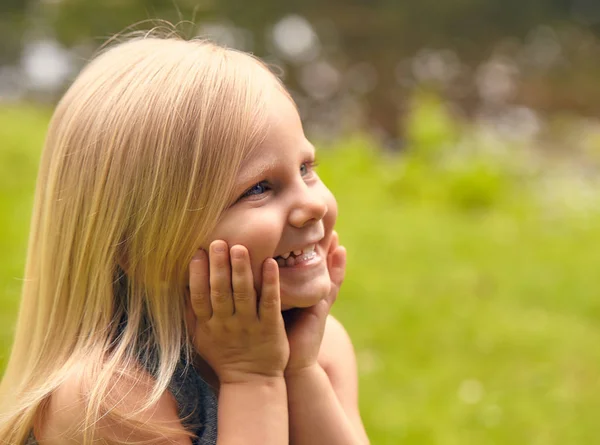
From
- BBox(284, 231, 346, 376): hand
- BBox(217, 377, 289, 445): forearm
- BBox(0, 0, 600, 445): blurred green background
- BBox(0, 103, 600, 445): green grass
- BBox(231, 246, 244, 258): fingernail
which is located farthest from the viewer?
BBox(0, 0, 600, 445): blurred green background

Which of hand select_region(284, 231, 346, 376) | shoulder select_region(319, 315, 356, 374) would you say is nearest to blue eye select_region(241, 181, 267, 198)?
hand select_region(284, 231, 346, 376)

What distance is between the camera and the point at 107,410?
1721mm

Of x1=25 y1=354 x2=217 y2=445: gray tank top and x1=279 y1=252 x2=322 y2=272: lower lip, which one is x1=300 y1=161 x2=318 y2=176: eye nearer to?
x1=279 y1=252 x2=322 y2=272: lower lip

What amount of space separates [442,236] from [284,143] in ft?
13.3

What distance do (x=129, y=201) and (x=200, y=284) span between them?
A: 0.22 meters

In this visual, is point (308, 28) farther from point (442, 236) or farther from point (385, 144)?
point (442, 236)

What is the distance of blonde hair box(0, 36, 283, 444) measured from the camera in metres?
1.68

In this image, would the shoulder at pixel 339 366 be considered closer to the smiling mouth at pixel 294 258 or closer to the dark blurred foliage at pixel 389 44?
the smiling mouth at pixel 294 258

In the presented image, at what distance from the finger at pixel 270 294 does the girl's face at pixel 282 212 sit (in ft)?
0.09

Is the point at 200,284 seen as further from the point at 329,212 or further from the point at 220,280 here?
the point at 329,212

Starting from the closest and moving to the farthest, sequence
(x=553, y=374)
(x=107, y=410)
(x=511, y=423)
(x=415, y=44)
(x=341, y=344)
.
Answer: (x=107, y=410) → (x=341, y=344) → (x=511, y=423) → (x=553, y=374) → (x=415, y=44)

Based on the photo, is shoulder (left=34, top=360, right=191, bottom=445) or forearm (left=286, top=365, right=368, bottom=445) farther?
forearm (left=286, top=365, right=368, bottom=445)

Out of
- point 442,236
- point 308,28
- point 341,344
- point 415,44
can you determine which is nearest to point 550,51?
point 415,44

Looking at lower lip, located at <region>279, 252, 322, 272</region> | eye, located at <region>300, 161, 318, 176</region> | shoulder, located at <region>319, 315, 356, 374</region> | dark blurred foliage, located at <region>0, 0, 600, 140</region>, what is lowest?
shoulder, located at <region>319, 315, 356, 374</region>
